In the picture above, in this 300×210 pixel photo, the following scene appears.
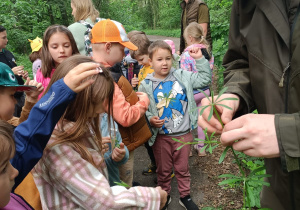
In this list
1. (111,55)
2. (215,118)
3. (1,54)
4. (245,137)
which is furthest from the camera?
(1,54)

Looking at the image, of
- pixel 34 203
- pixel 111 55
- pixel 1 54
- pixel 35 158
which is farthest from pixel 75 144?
pixel 1 54

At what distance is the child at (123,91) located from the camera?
2721mm

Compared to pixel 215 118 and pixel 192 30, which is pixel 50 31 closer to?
pixel 192 30

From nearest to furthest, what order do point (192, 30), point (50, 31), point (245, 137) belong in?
point (245, 137), point (50, 31), point (192, 30)

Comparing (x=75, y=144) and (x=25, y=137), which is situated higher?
(x=25, y=137)

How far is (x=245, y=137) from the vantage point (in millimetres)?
1000

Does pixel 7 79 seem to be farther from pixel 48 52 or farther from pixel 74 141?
pixel 48 52

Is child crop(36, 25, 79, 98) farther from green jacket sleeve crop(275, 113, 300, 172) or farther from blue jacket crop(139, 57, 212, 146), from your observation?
green jacket sleeve crop(275, 113, 300, 172)

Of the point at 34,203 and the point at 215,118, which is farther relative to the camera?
the point at 34,203

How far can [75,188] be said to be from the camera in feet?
4.69

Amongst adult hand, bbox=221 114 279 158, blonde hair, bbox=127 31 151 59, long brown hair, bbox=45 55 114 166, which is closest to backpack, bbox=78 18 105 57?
blonde hair, bbox=127 31 151 59

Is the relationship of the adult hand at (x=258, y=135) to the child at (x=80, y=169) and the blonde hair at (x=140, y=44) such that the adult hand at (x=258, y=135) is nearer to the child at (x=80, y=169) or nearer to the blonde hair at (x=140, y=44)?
the child at (x=80, y=169)

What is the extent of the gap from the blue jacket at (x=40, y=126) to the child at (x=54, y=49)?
6.19ft

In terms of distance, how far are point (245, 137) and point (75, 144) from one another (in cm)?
100
